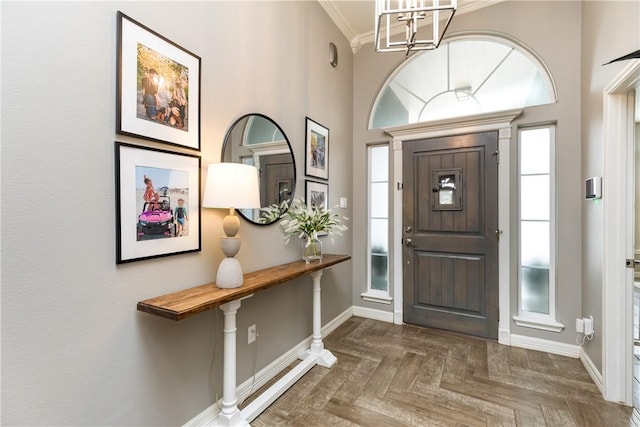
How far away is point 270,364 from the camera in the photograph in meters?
2.16

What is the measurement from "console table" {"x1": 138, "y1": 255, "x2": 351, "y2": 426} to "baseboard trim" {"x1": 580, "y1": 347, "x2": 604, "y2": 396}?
6.19 ft

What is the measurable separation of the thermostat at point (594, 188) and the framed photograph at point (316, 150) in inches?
81.5

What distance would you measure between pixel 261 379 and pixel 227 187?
1440mm

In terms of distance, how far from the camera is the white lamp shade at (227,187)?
149cm

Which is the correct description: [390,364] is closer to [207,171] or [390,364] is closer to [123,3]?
[207,171]

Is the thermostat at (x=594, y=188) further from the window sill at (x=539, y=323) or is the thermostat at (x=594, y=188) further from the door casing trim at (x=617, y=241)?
the window sill at (x=539, y=323)

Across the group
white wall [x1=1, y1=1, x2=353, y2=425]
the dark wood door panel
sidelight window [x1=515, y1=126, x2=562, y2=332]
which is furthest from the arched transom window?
white wall [x1=1, y1=1, x2=353, y2=425]

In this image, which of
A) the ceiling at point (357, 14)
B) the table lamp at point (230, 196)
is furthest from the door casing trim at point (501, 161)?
the table lamp at point (230, 196)

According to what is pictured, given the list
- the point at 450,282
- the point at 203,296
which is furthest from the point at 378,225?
the point at 203,296

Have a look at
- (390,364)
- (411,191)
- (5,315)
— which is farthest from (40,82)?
(411,191)

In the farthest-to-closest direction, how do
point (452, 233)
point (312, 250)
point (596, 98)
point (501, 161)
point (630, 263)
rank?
point (452, 233)
point (501, 161)
point (312, 250)
point (596, 98)
point (630, 263)

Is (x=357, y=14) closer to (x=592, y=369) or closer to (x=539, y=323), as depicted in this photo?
(x=539, y=323)

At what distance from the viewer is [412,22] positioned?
1.53 m

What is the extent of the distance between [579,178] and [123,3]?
3.33 meters
